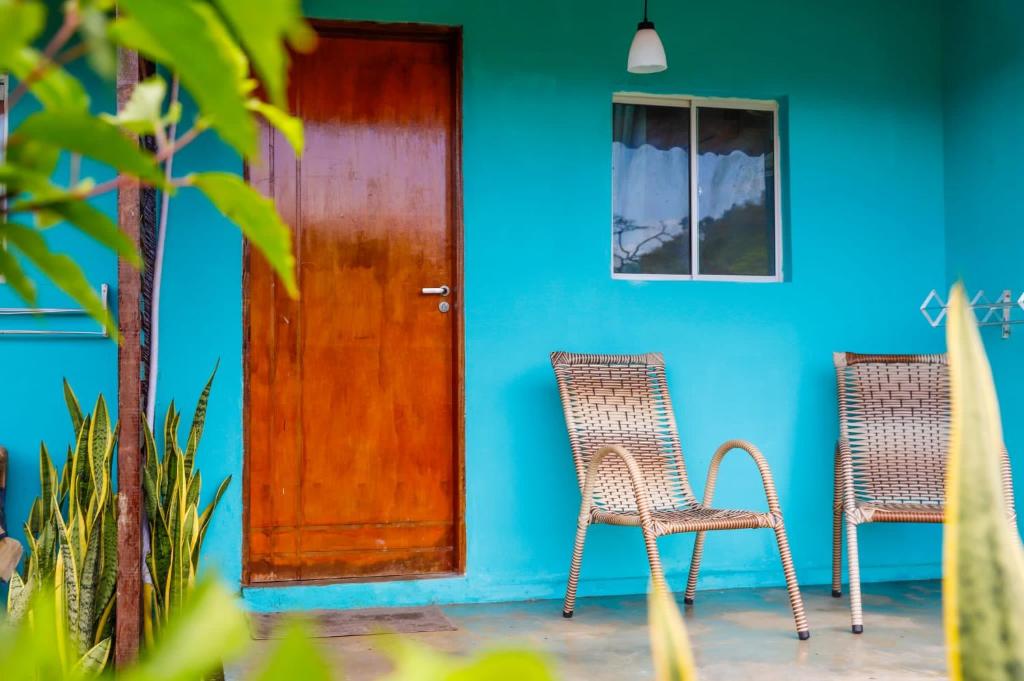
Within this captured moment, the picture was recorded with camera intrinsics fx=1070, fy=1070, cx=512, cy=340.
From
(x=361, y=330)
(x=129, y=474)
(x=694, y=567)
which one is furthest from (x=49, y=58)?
(x=694, y=567)

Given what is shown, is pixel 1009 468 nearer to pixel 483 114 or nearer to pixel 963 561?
pixel 483 114

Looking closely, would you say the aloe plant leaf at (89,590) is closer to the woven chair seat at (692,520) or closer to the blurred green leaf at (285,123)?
the woven chair seat at (692,520)

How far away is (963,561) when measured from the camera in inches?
21.4

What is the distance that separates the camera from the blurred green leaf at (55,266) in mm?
365

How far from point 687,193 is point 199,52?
4404mm

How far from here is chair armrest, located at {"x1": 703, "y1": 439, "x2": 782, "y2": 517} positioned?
12.6 feet

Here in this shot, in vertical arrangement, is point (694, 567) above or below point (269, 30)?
below

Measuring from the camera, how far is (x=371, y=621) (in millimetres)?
3896

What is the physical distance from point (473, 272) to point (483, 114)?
2.12 ft

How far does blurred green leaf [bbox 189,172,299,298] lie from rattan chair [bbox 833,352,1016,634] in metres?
4.04

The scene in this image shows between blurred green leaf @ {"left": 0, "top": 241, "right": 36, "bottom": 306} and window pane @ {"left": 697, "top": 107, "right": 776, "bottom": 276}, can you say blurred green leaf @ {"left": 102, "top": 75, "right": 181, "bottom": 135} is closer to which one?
blurred green leaf @ {"left": 0, "top": 241, "right": 36, "bottom": 306}

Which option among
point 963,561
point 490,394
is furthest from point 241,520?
point 963,561

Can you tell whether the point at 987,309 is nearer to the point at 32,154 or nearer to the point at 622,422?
the point at 622,422

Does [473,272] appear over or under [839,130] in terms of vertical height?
under
